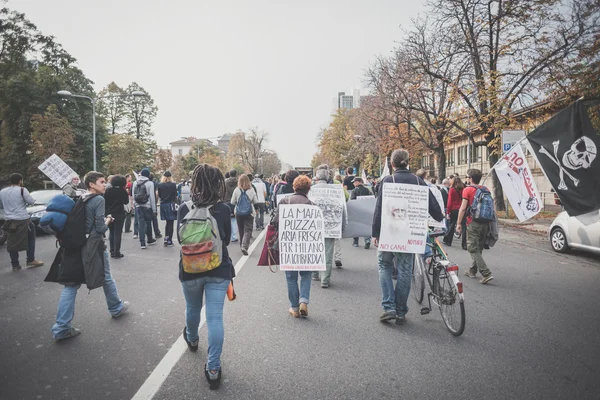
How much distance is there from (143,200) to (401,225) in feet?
Result: 26.5

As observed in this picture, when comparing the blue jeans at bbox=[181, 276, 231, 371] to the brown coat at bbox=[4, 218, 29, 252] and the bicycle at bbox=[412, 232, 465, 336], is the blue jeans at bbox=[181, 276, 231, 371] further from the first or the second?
the brown coat at bbox=[4, 218, 29, 252]

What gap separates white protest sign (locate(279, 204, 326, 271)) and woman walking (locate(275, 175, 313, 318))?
0.10 metres

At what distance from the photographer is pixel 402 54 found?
2373cm

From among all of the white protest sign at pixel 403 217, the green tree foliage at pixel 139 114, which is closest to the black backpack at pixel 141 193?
the white protest sign at pixel 403 217

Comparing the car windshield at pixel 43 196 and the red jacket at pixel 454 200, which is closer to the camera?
the red jacket at pixel 454 200

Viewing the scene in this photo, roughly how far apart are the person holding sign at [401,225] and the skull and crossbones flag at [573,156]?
3087 millimetres

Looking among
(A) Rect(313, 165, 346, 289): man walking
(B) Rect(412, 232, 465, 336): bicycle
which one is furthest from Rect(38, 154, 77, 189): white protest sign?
(B) Rect(412, 232, 465, 336): bicycle

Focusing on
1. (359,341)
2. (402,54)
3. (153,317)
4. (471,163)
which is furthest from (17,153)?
(471,163)

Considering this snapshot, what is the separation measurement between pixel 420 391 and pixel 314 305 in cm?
239

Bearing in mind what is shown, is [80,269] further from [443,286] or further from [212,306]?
[443,286]

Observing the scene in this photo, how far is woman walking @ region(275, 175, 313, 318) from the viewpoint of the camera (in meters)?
4.82

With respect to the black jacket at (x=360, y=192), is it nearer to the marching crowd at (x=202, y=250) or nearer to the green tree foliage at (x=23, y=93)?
the marching crowd at (x=202, y=250)

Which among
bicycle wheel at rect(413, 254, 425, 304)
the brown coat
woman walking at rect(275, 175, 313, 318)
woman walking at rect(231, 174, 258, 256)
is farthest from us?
woman walking at rect(231, 174, 258, 256)

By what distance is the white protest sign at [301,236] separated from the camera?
4.89 metres
